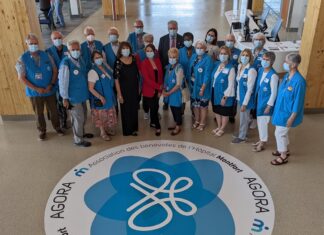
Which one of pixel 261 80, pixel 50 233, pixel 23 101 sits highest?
pixel 261 80

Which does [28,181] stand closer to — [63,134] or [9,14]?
[63,134]

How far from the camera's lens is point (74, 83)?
4680mm

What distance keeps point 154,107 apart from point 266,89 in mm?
1797

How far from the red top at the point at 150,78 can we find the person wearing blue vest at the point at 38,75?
53.3 inches

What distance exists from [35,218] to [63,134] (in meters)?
1.89

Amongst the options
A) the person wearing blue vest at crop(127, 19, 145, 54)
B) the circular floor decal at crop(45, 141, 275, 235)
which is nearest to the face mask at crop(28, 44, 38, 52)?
the person wearing blue vest at crop(127, 19, 145, 54)

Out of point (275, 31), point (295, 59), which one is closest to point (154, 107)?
point (295, 59)

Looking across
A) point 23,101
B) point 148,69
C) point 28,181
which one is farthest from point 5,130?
point 148,69

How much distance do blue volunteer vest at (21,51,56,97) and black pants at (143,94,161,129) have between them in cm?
153

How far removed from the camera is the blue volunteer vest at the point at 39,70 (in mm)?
4754

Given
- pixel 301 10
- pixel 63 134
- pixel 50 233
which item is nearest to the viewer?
pixel 50 233

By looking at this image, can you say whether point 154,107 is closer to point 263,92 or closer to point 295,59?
point 263,92

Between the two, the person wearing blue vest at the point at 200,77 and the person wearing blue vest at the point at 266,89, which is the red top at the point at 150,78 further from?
the person wearing blue vest at the point at 266,89

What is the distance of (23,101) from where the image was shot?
583cm
